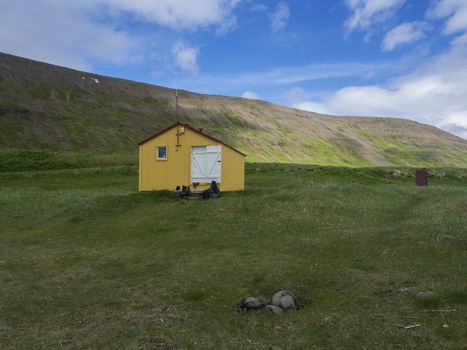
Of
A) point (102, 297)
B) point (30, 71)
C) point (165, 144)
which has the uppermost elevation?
point (30, 71)

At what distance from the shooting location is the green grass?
340 inches

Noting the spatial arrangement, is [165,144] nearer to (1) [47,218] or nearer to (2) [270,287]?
(1) [47,218]

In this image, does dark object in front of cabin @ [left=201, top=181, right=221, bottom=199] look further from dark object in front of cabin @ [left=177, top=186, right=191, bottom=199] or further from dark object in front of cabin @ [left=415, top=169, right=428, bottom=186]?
dark object in front of cabin @ [left=415, top=169, right=428, bottom=186]

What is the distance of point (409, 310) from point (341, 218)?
514 inches

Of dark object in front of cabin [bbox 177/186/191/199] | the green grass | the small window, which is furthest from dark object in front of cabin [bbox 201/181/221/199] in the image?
the small window

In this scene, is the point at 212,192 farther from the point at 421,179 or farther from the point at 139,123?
the point at 139,123

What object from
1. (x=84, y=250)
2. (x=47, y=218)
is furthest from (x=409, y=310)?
(x=47, y=218)

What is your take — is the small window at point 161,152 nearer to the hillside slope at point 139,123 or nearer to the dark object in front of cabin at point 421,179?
the dark object in front of cabin at point 421,179

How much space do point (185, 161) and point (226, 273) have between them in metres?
21.7

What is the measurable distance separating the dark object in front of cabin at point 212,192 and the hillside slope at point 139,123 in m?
68.5

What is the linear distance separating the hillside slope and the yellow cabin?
63.5m

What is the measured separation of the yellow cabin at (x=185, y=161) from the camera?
33.9 m

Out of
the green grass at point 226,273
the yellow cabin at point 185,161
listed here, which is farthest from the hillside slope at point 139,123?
the green grass at point 226,273

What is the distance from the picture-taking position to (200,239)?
60.4 feet
